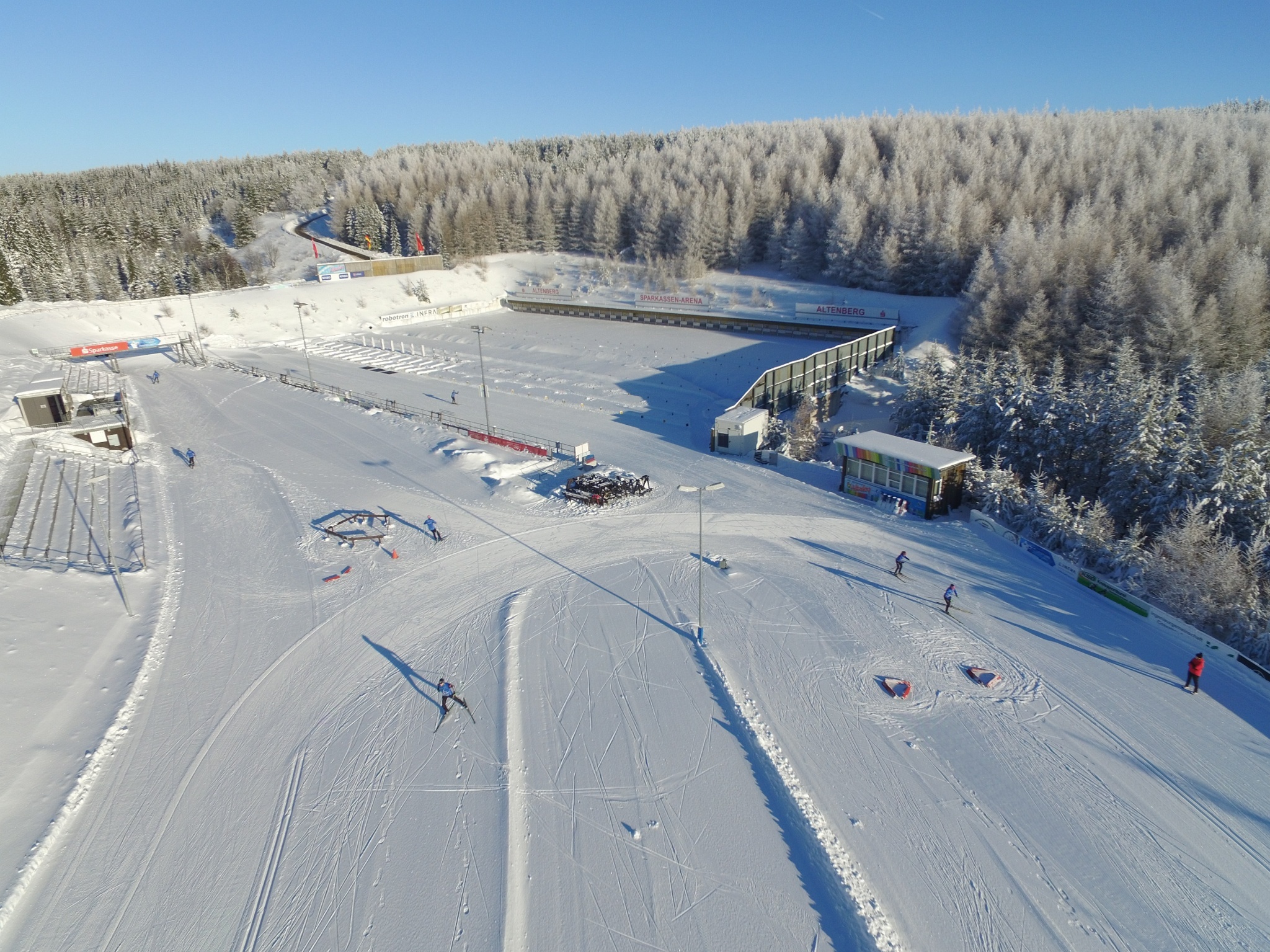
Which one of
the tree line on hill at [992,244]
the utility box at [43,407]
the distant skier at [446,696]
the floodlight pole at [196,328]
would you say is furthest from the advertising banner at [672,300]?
the distant skier at [446,696]

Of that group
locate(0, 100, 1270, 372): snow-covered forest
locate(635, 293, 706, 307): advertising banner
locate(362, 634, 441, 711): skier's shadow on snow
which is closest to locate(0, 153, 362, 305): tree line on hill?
locate(0, 100, 1270, 372): snow-covered forest

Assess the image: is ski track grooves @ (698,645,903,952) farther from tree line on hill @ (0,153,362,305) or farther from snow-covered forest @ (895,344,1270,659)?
tree line on hill @ (0,153,362,305)

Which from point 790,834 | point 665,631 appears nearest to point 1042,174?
point 665,631

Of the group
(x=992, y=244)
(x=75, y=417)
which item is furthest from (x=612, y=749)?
(x=992, y=244)

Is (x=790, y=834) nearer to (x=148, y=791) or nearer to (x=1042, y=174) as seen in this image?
(x=148, y=791)

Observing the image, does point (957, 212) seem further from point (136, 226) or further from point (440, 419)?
point (136, 226)
